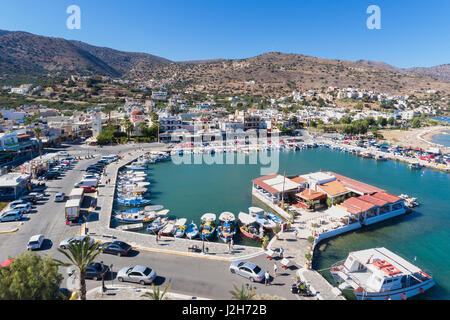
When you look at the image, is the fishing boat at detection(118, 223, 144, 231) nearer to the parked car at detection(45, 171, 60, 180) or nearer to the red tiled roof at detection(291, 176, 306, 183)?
the parked car at detection(45, 171, 60, 180)

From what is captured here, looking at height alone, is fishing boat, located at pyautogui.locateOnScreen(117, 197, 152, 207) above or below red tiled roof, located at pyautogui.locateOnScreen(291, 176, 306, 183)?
below

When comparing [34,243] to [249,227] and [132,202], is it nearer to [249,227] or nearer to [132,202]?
[132,202]

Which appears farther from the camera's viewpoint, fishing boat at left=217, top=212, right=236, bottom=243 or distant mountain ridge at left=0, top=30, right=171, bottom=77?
distant mountain ridge at left=0, top=30, right=171, bottom=77

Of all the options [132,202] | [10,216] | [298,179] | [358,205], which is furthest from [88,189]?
[358,205]

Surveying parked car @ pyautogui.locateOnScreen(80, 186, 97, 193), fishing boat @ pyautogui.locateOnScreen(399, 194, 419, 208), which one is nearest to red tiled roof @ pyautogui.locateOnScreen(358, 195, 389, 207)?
fishing boat @ pyautogui.locateOnScreen(399, 194, 419, 208)

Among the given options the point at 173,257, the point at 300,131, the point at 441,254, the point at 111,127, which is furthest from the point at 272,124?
the point at 173,257

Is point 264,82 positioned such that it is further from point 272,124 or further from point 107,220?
point 107,220
